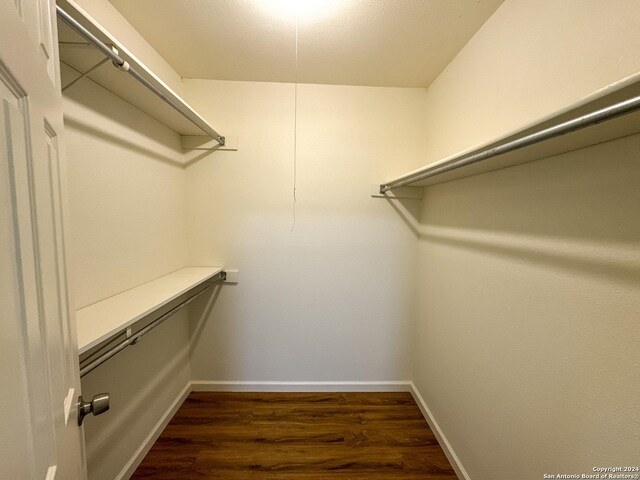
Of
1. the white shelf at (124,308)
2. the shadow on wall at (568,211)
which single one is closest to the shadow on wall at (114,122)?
the white shelf at (124,308)

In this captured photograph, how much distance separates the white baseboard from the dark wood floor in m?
0.04

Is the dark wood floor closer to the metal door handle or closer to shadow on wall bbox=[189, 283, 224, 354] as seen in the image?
shadow on wall bbox=[189, 283, 224, 354]

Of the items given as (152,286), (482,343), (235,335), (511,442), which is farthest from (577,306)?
(235,335)

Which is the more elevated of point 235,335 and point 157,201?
point 157,201

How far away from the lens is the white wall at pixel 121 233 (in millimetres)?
1041

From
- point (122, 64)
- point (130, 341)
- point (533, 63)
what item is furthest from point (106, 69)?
point (533, 63)

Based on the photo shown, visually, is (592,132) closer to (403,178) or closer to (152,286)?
(403,178)

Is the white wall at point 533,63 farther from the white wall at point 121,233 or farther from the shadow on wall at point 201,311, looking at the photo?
the shadow on wall at point 201,311

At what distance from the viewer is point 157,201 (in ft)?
5.02

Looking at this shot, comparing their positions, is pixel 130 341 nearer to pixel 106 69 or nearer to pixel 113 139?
pixel 113 139

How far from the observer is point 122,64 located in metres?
0.86

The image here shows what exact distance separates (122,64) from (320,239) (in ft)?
4.62

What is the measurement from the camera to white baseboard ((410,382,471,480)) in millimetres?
1325

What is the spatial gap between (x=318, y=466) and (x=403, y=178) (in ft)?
5.69
